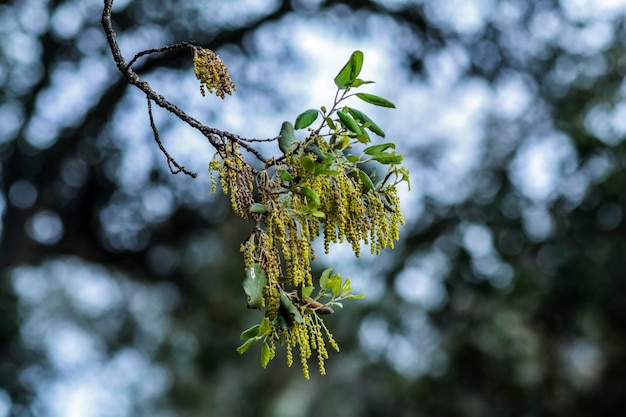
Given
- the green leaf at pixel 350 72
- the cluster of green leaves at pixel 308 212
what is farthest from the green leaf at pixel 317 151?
the green leaf at pixel 350 72

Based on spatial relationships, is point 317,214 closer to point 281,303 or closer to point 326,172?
point 326,172

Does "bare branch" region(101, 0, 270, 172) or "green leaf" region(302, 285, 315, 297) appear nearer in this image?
"bare branch" region(101, 0, 270, 172)

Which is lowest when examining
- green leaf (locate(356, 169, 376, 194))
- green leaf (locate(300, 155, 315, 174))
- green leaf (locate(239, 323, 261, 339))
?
green leaf (locate(239, 323, 261, 339))

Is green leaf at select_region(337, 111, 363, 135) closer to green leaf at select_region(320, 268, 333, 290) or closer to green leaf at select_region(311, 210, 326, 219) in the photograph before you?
green leaf at select_region(311, 210, 326, 219)

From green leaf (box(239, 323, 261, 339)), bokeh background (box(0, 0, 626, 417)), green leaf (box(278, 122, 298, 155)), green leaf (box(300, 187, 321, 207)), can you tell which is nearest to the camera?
green leaf (box(300, 187, 321, 207))

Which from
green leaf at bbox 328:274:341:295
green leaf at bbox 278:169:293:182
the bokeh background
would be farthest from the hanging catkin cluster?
the bokeh background

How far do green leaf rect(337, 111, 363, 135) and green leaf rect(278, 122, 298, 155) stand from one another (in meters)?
0.08

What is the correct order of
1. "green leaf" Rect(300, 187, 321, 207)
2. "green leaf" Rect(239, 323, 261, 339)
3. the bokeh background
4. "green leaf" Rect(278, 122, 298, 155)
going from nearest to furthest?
"green leaf" Rect(300, 187, 321, 207)
"green leaf" Rect(278, 122, 298, 155)
"green leaf" Rect(239, 323, 261, 339)
the bokeh background

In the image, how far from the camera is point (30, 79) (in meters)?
7.49

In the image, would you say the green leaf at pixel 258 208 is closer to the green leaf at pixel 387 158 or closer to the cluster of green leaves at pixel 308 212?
the cluster of green leaves at pixel 308 212

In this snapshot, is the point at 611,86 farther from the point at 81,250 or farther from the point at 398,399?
the point at 81,250

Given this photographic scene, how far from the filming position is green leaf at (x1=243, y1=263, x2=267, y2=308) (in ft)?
4.56

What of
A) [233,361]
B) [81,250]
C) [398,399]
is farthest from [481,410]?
[81,250]

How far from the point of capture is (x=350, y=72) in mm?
1547
